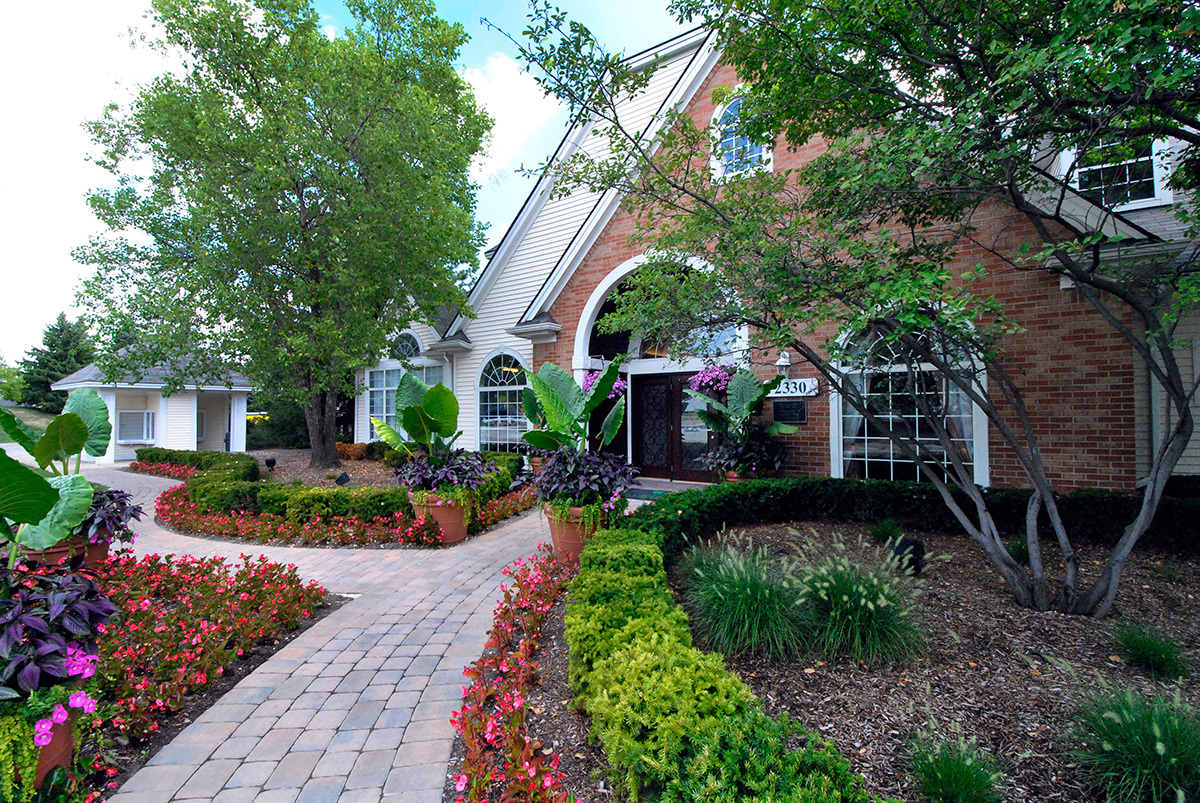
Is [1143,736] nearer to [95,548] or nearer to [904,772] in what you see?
[904,772]

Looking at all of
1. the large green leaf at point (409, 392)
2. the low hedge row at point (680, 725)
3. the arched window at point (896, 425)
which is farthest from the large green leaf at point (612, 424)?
the arched window at point (896, 425)

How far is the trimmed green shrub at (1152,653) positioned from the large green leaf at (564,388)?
5006mm

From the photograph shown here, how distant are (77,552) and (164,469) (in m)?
15.0

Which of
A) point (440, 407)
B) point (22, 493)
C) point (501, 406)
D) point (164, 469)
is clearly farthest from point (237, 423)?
point (22, 493)

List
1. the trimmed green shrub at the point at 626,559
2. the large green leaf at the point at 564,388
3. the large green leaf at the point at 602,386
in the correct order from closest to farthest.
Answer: the trimmed green shrub at the point at 626,559, the large green leaf at the point at 602,386, the large green leaf at the point at 564,388

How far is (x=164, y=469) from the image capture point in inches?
691

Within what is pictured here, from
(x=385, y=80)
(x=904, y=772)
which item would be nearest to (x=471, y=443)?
(x=385, y=80)

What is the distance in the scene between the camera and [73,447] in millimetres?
5195

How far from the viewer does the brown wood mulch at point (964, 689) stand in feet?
8.17

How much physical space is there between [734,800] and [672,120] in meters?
5.20

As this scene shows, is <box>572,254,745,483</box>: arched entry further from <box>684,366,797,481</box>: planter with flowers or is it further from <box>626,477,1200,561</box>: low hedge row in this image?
<box>626,477,1200,561</box>: low hedge row

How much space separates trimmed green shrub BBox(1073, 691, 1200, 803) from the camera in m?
2.15

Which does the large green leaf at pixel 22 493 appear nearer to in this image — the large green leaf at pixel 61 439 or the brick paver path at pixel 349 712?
the brick paver path at pixel 349 712

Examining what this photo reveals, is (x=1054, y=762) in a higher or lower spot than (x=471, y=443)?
lower
